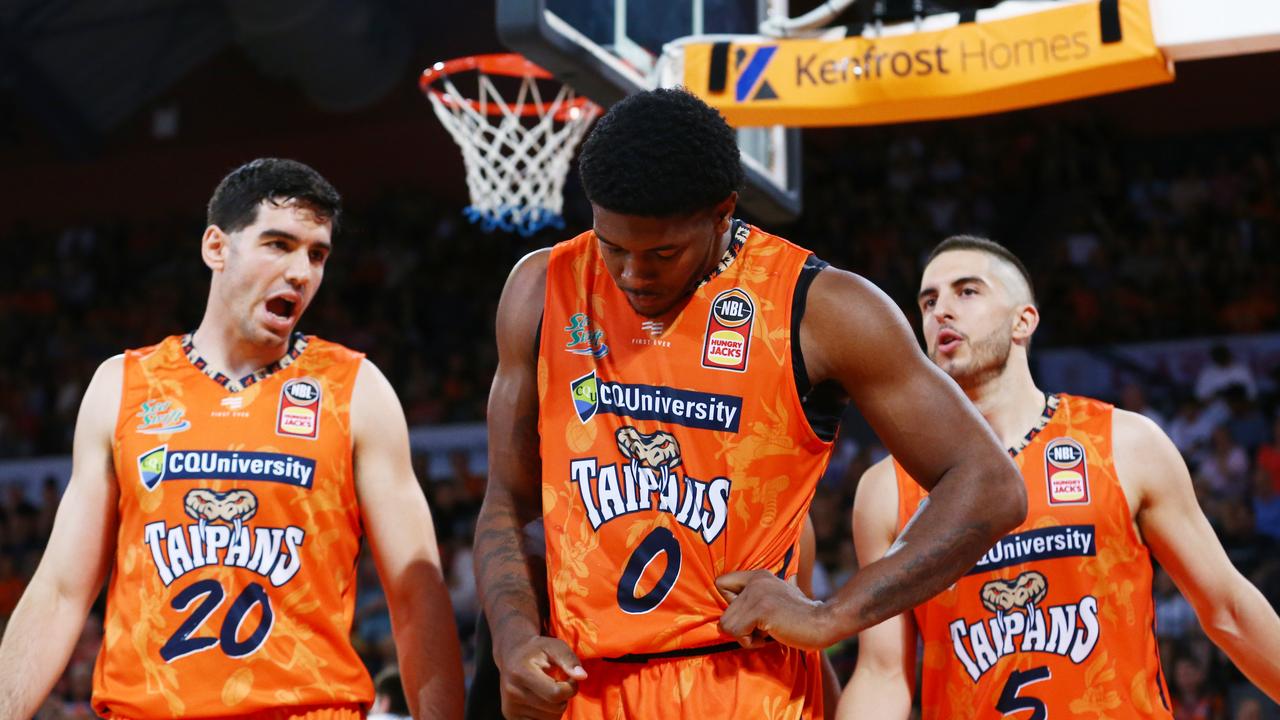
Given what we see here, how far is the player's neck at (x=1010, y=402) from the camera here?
4.17 meters

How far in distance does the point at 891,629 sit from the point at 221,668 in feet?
5.99

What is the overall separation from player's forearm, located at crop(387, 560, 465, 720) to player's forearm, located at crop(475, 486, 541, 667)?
2.36 feet

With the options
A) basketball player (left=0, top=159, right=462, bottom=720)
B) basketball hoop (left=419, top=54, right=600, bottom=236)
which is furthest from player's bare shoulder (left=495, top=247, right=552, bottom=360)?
basketball hoop (left=419, top=54, right=600, bottom=236)

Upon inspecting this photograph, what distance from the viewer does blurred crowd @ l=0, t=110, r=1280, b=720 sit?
32.9 feet

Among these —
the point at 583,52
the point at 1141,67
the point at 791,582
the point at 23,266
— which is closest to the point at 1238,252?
the point at 1141,67

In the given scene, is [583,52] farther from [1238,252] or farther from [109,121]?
[109,121]

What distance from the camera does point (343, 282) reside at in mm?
15852

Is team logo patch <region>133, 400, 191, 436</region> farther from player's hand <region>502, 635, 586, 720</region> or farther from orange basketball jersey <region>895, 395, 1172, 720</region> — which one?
orange basketball jersey <region>895, 395, 1172, 720</region>

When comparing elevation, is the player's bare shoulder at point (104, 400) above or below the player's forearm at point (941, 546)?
above

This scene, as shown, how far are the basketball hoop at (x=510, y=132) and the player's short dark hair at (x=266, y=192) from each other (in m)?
2.54

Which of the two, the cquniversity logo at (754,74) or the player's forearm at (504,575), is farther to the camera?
the cquniversity logo at (754,74)

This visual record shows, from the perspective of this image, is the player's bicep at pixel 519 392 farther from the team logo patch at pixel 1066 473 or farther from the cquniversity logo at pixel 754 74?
the cquniversity logo at pixel 754 74

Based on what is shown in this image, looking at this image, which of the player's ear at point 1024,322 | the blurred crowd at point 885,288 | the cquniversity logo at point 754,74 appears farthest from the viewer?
the blurred crowd at point 885,288

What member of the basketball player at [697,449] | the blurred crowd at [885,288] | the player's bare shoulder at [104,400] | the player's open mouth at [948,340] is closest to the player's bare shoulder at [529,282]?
the basketball player at [697,449]
